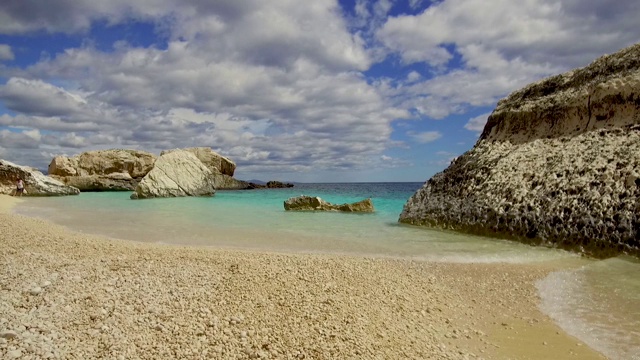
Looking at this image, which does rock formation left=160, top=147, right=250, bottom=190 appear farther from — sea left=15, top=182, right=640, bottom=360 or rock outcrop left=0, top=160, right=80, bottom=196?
sea left=15, top=182, right=640, bottom=360

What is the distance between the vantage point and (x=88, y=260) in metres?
7.32

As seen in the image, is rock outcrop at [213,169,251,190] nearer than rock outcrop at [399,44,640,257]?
No

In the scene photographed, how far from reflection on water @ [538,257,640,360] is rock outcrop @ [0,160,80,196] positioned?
41.2 m

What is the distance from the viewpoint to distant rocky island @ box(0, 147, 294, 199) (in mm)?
36938

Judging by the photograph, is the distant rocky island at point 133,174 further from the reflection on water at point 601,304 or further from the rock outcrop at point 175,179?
the reflection on water at point 601,304

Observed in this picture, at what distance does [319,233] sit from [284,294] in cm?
901

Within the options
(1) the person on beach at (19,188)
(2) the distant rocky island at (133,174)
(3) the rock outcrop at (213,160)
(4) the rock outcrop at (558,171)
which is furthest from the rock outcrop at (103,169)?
(4) the rock outcrop at (558,171)

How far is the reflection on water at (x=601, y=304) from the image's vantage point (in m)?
5.37

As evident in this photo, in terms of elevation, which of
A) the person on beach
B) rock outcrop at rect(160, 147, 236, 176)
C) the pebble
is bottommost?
the pebble

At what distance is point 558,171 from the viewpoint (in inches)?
488

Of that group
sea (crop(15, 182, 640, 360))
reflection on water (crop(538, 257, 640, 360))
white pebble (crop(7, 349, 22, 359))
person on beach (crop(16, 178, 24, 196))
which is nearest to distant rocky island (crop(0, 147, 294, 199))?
person on beach (crop(16, 178, 24, 196))

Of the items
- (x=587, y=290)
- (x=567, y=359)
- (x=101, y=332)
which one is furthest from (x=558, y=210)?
(x=101, y=332)

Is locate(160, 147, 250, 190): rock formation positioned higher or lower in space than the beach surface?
higher

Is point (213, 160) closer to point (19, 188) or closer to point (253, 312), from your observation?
point (19, 188)
